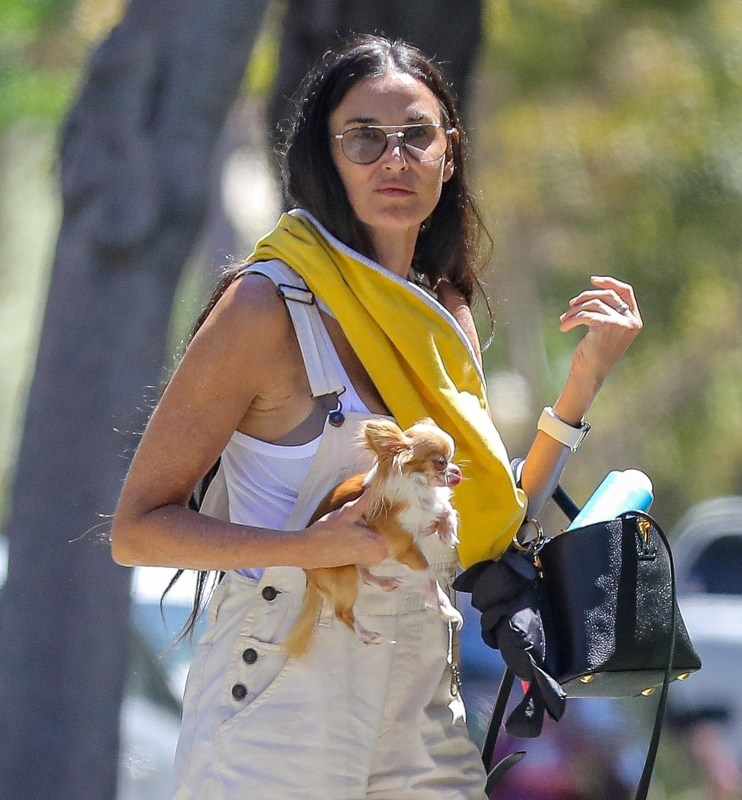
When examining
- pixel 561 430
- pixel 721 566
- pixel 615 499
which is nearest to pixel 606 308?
pixel 561 430

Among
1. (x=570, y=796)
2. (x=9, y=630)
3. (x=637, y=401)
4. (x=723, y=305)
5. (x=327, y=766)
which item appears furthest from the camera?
(x=637, y=401)

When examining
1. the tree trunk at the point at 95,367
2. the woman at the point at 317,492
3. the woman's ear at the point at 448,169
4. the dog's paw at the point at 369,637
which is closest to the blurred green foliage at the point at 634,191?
the tree trunk at the point at 95,367

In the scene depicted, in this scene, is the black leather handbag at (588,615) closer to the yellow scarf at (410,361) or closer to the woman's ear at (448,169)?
the yellow scarf at (410,361)

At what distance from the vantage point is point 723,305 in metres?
16.4

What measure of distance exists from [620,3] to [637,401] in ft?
20.3

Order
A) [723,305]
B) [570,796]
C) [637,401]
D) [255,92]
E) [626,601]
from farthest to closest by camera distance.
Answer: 1. [637,401]
2. [723,305]
3. [255,92]
4. [570,796]
5. [626,601]

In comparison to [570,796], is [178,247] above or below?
above

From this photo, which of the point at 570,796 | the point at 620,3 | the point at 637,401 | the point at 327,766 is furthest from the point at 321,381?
the point at 637,401

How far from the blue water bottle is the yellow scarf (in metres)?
0.27

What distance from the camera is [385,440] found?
215cm

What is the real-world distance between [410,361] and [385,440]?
0.90ft

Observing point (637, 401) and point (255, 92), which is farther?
point (637, 401)

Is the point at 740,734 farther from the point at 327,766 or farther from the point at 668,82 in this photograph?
the point at 668,82

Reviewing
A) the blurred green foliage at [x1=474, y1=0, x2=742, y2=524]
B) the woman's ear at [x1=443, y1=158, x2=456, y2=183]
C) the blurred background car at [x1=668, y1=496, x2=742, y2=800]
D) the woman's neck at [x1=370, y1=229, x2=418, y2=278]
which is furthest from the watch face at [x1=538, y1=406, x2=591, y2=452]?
the blurred green foliage at [x1=474, y1=0, x2=742, y2=524]
